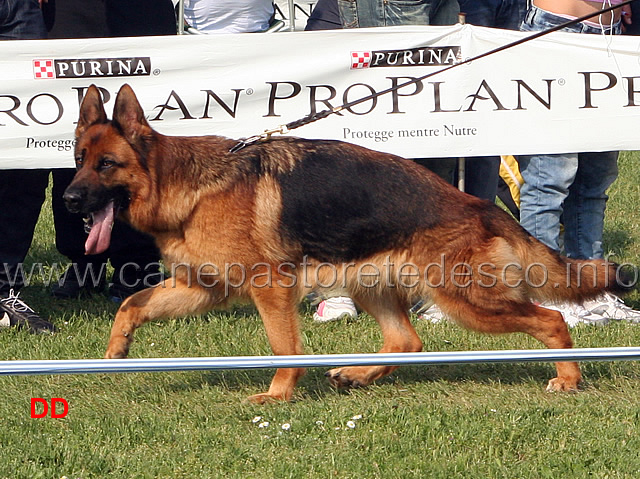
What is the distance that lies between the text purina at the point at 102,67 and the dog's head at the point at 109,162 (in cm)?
137

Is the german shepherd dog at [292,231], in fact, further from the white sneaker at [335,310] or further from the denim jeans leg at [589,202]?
the denim jeans leg at [589,202]

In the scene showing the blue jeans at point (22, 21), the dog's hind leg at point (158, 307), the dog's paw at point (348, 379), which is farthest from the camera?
the blue jeans at point (22, 21)

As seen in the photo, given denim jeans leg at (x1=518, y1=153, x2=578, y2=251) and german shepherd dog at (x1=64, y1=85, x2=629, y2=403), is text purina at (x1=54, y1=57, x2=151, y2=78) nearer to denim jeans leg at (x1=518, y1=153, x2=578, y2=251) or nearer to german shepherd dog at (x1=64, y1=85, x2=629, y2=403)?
german shepherd dog at (x1=64, y1=85, x2=629, y2=403)

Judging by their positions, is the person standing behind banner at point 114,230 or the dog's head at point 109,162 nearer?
the dog's head at point 109,162

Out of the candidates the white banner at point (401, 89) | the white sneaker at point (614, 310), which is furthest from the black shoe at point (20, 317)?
the white sneaker at point (614, 310)

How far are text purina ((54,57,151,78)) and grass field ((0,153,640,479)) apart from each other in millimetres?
1595

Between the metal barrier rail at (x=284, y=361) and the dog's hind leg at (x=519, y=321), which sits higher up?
the metal barrier rail at (x=284, y=361)

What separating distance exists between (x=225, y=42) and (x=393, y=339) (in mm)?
2207

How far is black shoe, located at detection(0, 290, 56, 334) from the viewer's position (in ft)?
18.2

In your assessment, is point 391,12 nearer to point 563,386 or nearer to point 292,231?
point 292,231

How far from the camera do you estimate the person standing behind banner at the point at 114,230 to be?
591 centimetres

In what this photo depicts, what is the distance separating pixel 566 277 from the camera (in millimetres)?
4520

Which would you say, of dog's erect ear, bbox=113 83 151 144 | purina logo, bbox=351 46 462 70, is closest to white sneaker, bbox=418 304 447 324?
purina logo, bbox=351 46 462 70

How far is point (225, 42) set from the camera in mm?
5719
